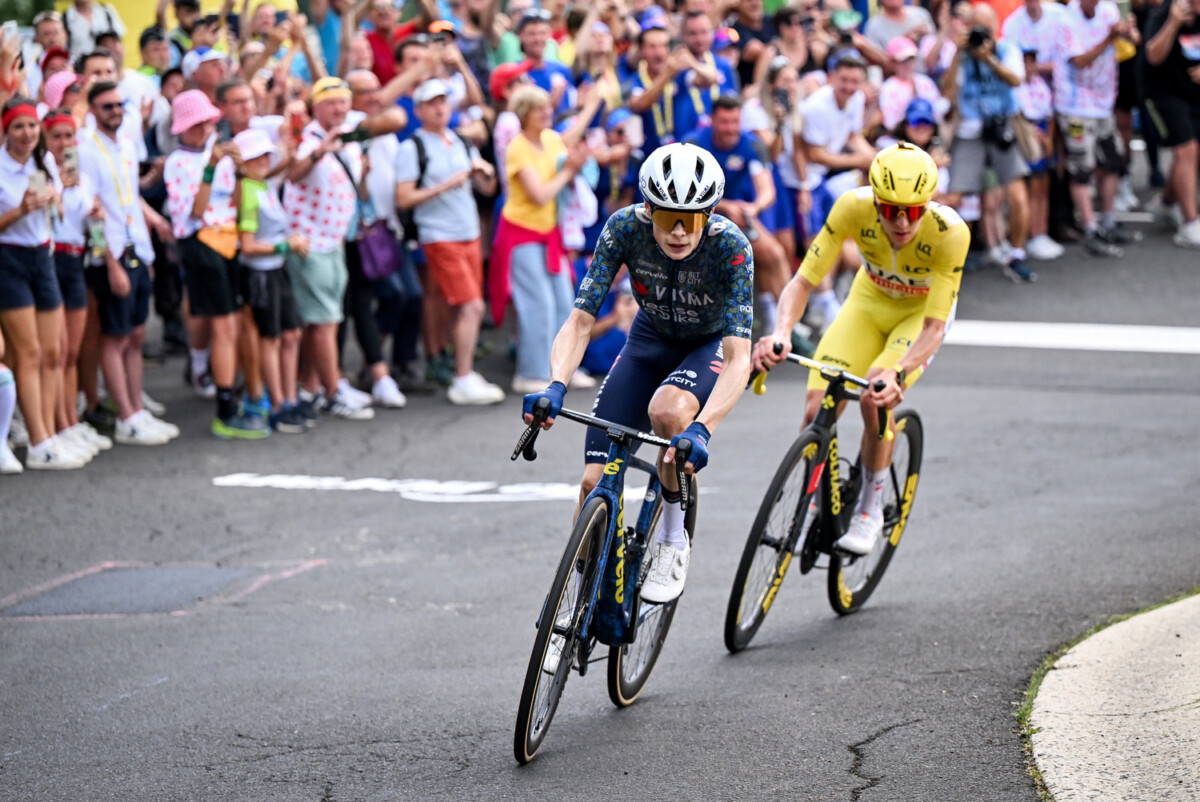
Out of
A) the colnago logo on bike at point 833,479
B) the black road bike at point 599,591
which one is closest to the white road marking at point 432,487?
the colnago logo on bike at point 833,479

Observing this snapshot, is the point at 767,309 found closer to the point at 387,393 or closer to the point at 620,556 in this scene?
the point at 387,393

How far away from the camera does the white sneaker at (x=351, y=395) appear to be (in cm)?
1166

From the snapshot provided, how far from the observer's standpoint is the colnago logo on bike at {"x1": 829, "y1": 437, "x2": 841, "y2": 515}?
6902mm

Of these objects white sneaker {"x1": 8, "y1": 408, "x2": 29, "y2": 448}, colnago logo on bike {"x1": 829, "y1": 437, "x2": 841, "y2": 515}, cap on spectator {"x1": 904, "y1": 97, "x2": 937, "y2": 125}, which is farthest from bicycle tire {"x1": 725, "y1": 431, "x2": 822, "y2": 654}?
cap on spectator {"x1": 904, "y1": 97, "x2": 937, "y2": 125}

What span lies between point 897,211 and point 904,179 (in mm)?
170

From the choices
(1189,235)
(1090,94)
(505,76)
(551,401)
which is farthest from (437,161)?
(1189,235)

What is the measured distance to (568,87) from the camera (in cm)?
1334

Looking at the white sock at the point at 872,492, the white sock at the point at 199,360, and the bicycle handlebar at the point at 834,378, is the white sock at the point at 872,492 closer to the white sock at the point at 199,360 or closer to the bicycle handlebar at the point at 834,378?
the bicycle handlebar at the point at 834,378

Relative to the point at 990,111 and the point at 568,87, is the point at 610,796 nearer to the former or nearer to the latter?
the point at 568,87

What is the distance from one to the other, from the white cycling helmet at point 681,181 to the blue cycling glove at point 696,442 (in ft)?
2.99

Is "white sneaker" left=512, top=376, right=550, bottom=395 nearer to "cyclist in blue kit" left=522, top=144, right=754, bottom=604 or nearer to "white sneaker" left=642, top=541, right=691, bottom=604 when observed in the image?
"cyclist in blue kit" left=522, top=144, right=754, bottom=604

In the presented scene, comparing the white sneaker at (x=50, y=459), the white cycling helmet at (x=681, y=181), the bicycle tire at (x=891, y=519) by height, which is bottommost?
the white sneaker at (x=50, y=459)

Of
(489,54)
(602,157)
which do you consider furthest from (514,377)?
(489,54)

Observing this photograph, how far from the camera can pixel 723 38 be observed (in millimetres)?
14508
